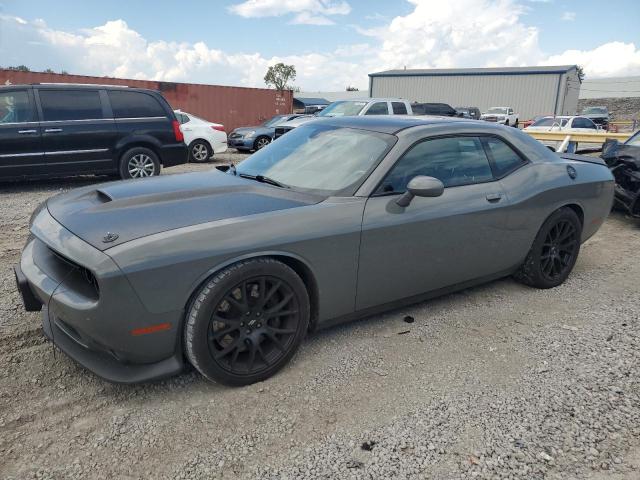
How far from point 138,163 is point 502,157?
263 inches

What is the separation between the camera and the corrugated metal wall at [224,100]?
69.4 feet

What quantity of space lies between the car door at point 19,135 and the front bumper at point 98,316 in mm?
5809

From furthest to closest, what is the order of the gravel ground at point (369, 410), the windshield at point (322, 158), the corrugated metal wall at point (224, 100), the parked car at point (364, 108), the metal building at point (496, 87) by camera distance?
the metal building at point (496, 87)
the corrugated metal wall at point (224, 100)
the parked car at point (364, 108)
the windshield at point (322, 158)
the gravel ground at point (369, 410)

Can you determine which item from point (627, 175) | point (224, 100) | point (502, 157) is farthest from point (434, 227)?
point (224, 100)

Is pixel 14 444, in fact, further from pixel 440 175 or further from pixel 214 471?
pixel 440 175

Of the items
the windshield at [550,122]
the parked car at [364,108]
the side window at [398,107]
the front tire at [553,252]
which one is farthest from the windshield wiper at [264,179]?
the windshield at [550,122]

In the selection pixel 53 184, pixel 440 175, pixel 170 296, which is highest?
pixel 440 175

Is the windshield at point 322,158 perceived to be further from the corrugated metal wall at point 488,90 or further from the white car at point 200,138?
the corrugated metal wall at point 488,90

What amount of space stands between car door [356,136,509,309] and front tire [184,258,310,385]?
1.71 feet

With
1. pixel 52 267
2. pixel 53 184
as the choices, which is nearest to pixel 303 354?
pixel 52 267

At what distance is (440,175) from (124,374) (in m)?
2.36

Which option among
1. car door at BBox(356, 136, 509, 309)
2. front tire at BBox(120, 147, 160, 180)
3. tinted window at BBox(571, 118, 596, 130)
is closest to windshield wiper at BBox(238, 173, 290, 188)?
car door at BBox(356, 136, 509, 309)

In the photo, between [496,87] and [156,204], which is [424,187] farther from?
[496,87]

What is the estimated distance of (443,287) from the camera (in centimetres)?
356
